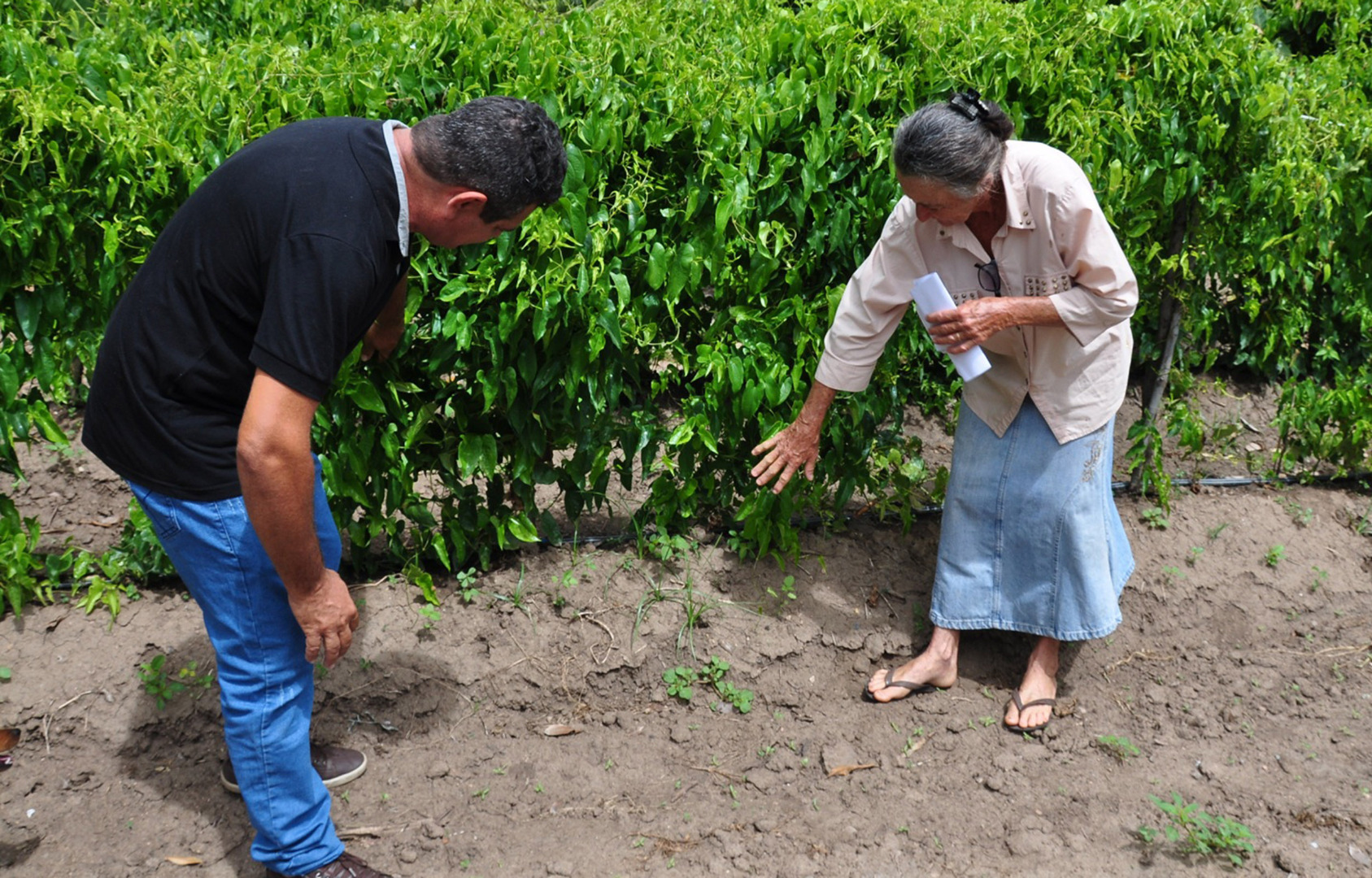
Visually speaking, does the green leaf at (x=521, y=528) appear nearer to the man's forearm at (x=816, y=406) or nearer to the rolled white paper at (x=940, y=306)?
the man's forearm at (x=816, y=406)

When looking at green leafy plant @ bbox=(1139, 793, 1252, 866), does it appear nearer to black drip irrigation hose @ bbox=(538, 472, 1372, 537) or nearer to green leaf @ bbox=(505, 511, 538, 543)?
black drip irrigation hose @ bbox=(538, 472, 1372, 537)

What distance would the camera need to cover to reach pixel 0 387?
10.6 ft

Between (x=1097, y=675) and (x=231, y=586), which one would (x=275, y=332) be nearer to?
(x=231, y=586)

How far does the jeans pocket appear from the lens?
2.35 meters

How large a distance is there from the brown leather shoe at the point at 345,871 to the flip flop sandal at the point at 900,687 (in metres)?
1.58

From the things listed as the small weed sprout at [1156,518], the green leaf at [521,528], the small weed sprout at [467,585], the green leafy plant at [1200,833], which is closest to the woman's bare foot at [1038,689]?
the green leafy plant at [1200,833]

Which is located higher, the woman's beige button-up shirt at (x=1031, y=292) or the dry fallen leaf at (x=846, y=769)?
the woman's beige button-up shirt at (x=1031, y=292)

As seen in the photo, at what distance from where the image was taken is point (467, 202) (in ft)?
7.22

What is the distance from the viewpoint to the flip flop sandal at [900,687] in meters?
3.57

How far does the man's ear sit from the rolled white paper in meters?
1.28

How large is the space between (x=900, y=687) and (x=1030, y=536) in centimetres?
64

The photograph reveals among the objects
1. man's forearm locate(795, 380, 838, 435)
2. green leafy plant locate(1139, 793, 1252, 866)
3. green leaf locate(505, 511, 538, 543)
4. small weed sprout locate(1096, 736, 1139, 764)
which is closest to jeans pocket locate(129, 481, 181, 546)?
green leaf locate(505, 511, 538, 543)

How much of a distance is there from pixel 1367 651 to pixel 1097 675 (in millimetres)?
947

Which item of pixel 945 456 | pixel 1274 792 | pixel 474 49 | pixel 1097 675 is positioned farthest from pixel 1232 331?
pixel 474 49
